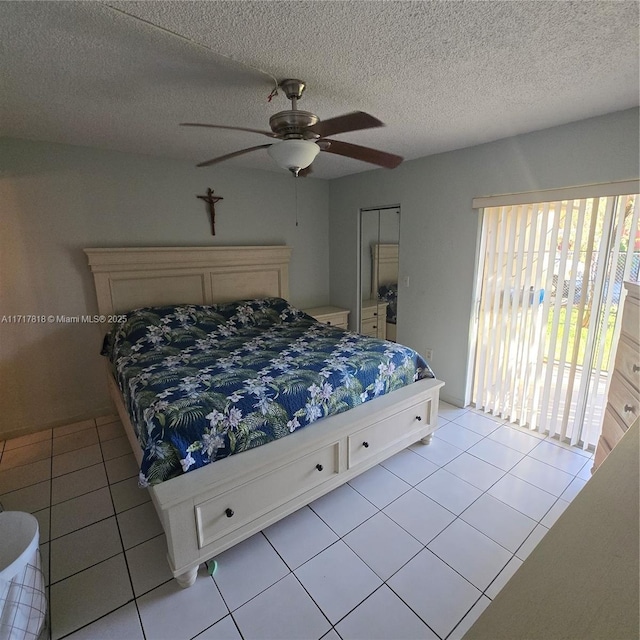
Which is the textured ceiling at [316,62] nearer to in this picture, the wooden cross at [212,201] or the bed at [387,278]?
the wooden cross at [212,201]

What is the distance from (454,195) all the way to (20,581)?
3.47 metres

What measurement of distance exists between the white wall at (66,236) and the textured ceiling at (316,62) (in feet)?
1.23

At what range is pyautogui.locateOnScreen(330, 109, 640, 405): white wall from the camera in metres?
2.20

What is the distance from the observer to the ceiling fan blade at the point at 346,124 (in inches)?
59.2

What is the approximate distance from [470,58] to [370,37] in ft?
1.57

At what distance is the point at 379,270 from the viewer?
390cm

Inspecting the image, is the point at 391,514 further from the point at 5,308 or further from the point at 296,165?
the point at 5,308

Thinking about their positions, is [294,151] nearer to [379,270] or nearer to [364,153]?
[364,153]

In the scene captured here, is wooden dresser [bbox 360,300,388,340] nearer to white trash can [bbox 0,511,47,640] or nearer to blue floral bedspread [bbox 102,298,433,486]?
blue floral bedspread [bbox 102,298,433,486]

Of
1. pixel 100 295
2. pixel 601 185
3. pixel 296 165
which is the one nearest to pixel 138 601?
pixel 296 165

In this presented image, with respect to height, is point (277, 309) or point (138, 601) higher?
point (277, 309)

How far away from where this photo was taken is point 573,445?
2.58 meters

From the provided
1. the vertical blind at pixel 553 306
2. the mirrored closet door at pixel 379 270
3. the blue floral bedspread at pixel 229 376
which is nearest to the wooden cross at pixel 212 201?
the blue floral bedspread at pixel 229 376

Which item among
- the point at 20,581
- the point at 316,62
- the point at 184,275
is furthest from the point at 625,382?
the point at 184,275
